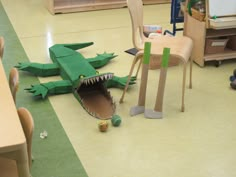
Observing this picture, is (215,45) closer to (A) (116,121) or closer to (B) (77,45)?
(B) (77,45)

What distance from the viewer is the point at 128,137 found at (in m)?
2.72

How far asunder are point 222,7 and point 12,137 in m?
2.65

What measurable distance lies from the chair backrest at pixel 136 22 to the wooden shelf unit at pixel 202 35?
790 millimetres

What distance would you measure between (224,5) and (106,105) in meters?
1.48

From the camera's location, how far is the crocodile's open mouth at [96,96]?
2.98 m

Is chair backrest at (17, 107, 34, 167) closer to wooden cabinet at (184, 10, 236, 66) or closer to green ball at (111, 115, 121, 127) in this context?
green ball at (111, 115, 121, 127)

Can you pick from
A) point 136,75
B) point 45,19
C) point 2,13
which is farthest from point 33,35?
point 136,75

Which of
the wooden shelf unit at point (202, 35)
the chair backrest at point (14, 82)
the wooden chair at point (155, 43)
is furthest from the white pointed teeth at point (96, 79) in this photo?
the wooden shelf unit at point (202, 35)

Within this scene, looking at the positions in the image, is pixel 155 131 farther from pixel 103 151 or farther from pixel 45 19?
pixel 45 19

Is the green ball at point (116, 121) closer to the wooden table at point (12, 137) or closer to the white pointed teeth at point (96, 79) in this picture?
the white pointed teeth at point (96, 79)

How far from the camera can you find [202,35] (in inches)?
145

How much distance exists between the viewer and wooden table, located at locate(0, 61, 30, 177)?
1.49 meters

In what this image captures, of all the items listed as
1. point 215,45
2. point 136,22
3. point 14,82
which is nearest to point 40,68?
point 136,22

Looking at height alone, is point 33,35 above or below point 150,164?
above
